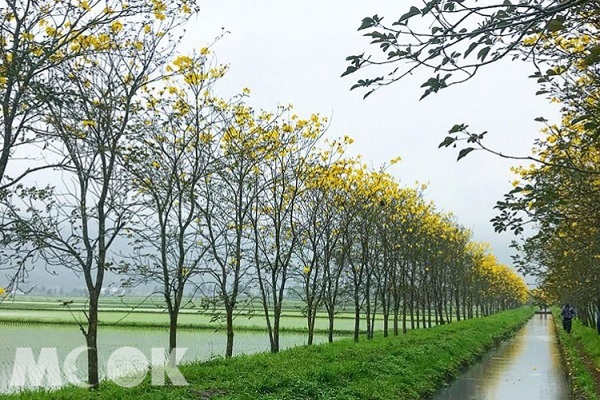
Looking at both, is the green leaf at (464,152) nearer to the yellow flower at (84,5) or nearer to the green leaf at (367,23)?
the green leaf at (367,23)

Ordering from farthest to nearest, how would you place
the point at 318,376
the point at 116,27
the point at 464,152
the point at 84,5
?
the point at 318,376 → the point at 116,27 → the point at 84,5 → the point at 464,152

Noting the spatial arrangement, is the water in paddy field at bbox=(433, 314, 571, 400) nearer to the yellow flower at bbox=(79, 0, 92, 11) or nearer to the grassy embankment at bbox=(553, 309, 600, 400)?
the grassy embankment at bbox=(553, 309, 600, 400)

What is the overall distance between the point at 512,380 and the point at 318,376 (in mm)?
6637

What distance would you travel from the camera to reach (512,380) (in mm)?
15172

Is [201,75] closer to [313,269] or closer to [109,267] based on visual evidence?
[109,267]

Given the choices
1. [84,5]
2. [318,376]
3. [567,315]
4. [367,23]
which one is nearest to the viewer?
[367,23]

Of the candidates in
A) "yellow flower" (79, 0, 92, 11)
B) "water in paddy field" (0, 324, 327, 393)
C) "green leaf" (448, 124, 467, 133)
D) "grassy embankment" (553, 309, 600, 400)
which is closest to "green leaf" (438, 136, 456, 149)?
"green leaf" (448, 124, 467, 133)

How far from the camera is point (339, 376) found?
459 inches

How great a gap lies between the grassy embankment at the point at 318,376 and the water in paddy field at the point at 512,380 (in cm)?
56

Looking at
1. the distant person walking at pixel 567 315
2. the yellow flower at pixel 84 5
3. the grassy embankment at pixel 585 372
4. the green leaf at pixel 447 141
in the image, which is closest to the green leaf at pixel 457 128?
the green leaf at pixel 447 141

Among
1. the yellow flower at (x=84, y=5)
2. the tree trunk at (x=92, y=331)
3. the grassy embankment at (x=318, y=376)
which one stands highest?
the yellow flower at (x=84, y=5)

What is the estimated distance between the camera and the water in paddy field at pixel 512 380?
12656 millimetres

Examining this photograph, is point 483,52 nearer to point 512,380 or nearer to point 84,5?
point 84,5

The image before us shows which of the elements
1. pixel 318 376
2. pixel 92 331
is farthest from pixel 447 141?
pixel 318 376
